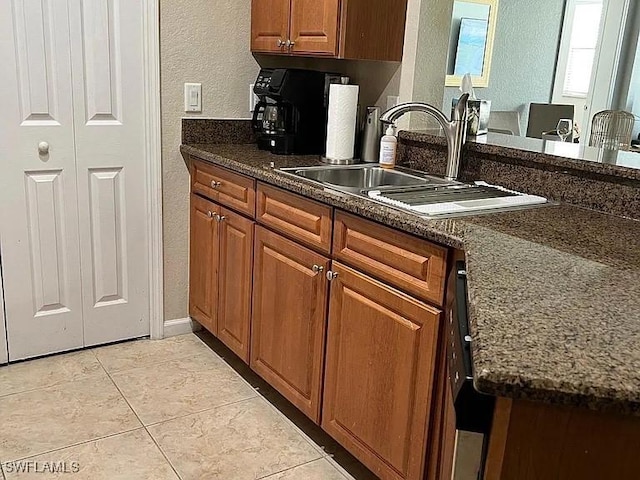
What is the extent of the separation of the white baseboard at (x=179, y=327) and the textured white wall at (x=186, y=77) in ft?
0.12

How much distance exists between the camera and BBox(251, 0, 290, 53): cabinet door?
2.64 metres

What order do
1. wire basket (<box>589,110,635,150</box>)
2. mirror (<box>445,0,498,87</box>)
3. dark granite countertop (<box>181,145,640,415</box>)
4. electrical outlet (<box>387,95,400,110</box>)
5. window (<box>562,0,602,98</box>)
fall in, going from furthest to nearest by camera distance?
window (<box>562,0,602,98</box>) → mirror (<box>445,0,498,87</box>) → wire basket (<box>589,110,635,150</box>) → electrical outlet (<box>387,95,400,110</box>) → dark granite countertop (<box>181,145,640,415</box>)

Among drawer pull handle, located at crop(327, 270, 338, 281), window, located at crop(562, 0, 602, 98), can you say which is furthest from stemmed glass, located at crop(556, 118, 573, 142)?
drawer pull handle, located at crop(327, 270, 338, 281)

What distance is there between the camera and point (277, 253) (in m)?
2.26

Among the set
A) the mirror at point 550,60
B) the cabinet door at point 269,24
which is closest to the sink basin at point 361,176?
the cabinet door at point 269,24

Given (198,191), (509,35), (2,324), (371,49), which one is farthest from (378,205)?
(509,35)

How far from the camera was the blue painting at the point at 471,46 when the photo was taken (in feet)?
13.3

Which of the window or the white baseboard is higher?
the window

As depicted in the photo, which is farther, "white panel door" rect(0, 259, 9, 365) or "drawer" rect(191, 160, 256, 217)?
"white panel door" rect(0, 259, 9, 365)

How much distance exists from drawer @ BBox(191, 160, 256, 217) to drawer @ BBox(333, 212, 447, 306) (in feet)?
1.86

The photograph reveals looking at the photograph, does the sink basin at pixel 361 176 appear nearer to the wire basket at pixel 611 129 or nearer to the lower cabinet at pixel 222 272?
the lower cabinet at pixel 222 272

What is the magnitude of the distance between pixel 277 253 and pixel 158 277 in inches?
35.5

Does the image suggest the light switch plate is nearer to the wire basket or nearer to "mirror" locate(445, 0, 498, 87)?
"mirror" locate(445, 0, 498, 87)

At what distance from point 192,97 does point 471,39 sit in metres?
2.11
